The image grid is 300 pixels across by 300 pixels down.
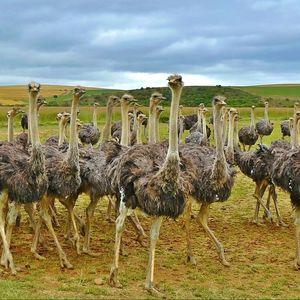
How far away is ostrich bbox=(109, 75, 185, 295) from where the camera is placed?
7289 mm

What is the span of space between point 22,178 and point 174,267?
97.5 inches

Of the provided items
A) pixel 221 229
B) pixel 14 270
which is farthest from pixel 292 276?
pixel 14 270

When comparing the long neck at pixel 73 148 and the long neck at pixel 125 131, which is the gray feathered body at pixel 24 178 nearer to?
the long neck at pixel 73 148

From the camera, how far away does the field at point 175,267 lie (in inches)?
298

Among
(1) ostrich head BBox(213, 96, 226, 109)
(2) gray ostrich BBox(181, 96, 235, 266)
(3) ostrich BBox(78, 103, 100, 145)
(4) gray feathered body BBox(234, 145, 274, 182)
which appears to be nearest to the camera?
(2) gray ostrich BBox(181, 96, 235, 266)

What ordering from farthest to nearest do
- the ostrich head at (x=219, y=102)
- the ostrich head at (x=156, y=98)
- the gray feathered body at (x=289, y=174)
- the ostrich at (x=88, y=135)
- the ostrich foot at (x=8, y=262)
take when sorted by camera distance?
the ostrich at (x=88, y=135), the ostrich head at (x=156, y=98), the ostrich head at (x=219, y=102), the gray feathered body at (x=289, y=174), the ostrich foot at (x=8, y=262)

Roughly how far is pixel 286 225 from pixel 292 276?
328 centimetres

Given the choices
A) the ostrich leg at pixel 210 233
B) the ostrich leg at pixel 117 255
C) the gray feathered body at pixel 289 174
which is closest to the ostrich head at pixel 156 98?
the ostrich leg at pixel 210 233

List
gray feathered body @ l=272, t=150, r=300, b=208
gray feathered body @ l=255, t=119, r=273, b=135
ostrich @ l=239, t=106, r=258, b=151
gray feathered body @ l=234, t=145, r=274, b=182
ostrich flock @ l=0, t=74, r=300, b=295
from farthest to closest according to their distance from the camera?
gray feathered body @ l=255, t=119, r=273, b=135, ostrich @ l=239, t=106, r=258, b=151, gray feathered body @ l=234, t=145, r=274, b=182, gray feathered body @ l=272, t=150, r=300, b=208, ostrich flock @ l=0, t=74, r=300, b=295

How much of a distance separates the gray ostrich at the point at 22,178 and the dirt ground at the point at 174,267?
0.68 metres

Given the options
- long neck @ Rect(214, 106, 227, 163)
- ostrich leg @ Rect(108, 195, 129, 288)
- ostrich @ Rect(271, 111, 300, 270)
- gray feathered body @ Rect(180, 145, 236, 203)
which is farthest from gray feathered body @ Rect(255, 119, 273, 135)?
ostrich leg @ Rect(108, 195, 129, 288)

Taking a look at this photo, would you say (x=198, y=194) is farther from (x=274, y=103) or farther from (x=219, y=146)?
(x=274, y=103)

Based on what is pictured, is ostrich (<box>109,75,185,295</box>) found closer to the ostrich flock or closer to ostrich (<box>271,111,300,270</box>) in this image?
the ostrich flock

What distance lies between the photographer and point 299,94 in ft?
241
